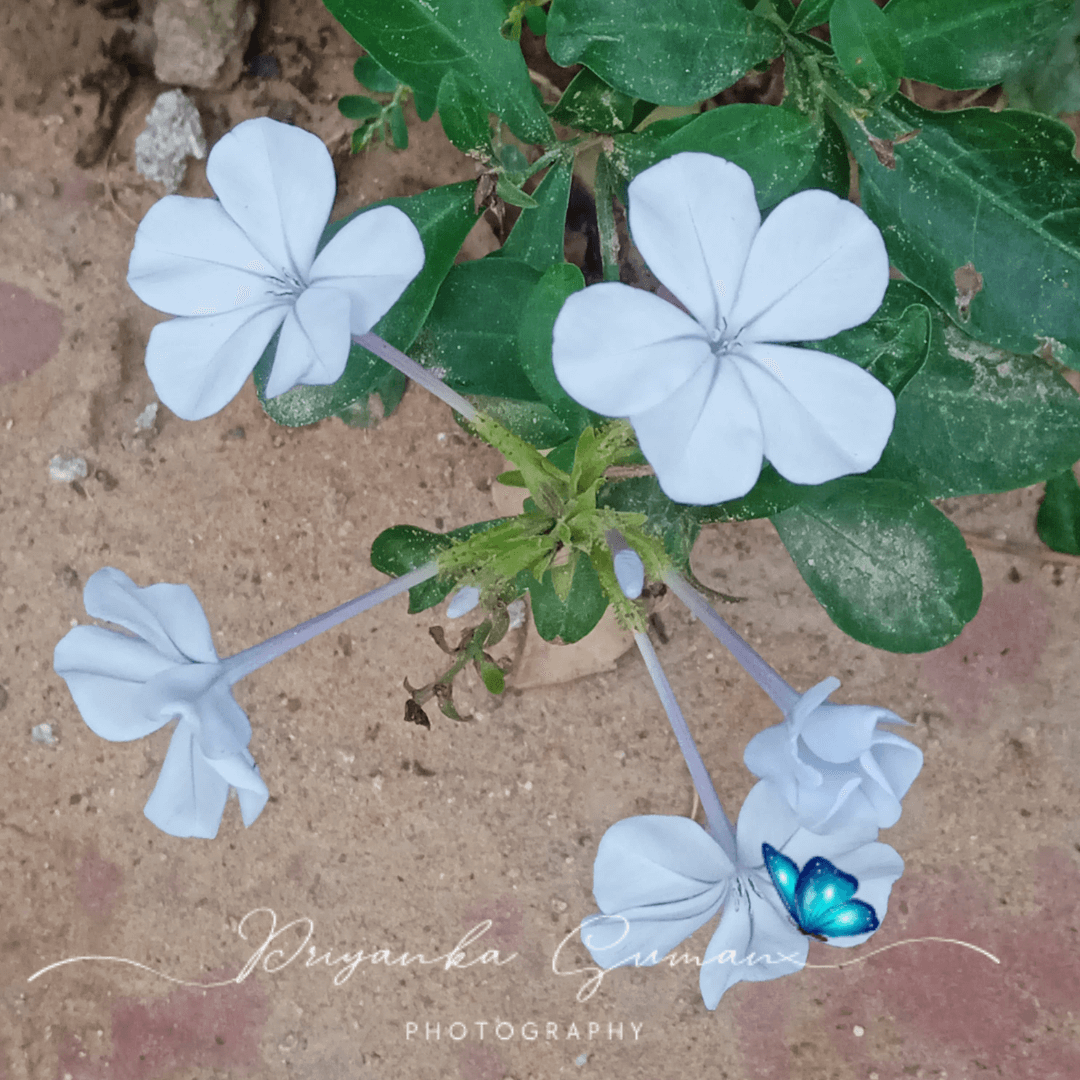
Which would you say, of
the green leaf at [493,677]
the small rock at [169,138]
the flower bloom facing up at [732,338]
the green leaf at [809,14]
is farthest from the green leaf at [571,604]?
the small rock at [169,138]

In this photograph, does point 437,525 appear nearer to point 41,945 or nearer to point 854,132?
point 854,132

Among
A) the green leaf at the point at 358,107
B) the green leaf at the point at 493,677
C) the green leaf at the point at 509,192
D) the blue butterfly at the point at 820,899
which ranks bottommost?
the green leaf at the point at 493,677

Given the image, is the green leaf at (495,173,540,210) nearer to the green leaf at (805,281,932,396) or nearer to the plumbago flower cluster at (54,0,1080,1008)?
the plumbago flower cluster at (54,0,1080,1008)

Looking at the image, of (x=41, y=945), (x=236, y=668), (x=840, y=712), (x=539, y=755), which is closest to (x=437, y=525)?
(x=539, y=755)

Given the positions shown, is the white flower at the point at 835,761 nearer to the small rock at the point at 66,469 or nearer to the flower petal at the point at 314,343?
the flower petal at the point at 314,343

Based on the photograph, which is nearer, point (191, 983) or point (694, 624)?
point (694, 624)

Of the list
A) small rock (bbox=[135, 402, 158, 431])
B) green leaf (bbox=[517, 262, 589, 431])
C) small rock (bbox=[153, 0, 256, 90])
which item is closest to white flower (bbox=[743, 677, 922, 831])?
green leaf (bbox=[517, 262, 589, 431])
